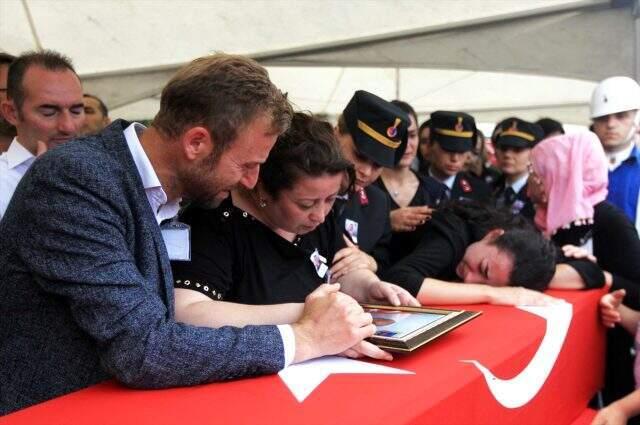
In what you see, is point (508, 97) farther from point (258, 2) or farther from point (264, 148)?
point (264, 148)

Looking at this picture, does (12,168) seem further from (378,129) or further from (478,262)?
(478,262)

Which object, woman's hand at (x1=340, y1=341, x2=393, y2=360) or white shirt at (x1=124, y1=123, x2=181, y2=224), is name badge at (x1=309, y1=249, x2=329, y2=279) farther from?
white shirt at (x1=124, y1=123, x2=181, y2=224)

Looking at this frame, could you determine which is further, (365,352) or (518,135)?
(518,135)

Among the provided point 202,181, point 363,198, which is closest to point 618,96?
point 363,198

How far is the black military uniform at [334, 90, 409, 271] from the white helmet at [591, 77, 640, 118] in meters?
1.60

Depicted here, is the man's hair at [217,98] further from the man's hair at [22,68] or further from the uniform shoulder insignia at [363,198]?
the man's hair at [22,68]

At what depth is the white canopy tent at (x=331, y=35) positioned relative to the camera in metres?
3.28

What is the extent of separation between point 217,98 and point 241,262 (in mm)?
430

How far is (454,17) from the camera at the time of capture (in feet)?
11.4

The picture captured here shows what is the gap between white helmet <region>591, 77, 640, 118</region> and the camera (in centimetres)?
305

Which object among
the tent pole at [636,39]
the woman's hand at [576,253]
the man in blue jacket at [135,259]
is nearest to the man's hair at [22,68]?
the man in blue jacket at [135,259]

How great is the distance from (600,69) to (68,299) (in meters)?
3.28

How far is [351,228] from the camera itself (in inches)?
80.0

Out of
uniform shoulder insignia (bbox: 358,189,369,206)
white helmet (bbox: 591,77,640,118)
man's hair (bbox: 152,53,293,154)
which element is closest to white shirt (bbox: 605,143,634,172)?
white helmet (bbox: 591,77,640,118)
